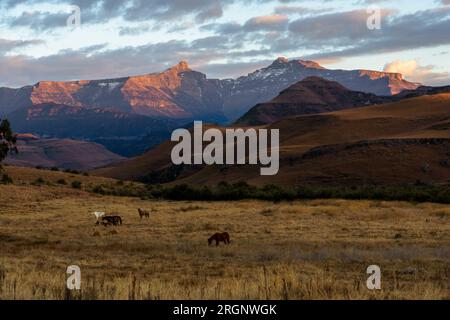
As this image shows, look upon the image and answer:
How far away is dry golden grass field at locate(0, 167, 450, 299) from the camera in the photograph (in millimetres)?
12102

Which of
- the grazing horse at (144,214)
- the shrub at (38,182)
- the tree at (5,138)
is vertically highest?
the tree at (5,138)

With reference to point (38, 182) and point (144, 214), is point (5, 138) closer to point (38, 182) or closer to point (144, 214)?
point (144, 214)

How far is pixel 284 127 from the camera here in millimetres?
156250

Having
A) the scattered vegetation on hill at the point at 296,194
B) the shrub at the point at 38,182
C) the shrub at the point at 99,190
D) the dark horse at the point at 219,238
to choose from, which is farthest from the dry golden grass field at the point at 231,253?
the shrub at the point at 99,190

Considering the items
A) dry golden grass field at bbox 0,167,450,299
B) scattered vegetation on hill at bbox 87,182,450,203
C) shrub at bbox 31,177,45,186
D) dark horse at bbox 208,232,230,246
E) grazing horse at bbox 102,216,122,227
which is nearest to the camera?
dry golden grass field at bbox 0,167,450,299

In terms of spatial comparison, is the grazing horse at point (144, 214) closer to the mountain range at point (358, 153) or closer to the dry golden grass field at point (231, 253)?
the dry golden grass field at point (231, 253)

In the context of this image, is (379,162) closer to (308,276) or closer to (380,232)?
(380,232)

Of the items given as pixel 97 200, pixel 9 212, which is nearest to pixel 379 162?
pixel 97 200

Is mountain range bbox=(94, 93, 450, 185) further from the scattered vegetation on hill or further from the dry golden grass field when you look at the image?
the dry golden grass field

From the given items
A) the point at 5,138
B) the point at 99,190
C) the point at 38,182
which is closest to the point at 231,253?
the point at 5,138

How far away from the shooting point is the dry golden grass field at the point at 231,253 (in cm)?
1210

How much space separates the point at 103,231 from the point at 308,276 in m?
16.6

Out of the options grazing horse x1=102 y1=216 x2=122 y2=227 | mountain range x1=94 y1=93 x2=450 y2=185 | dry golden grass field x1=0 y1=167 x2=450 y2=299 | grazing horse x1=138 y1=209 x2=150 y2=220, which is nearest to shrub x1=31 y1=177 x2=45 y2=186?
dry golden grass field x1=0 y1=167 x2=450 y2=299

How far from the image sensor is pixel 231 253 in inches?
864
